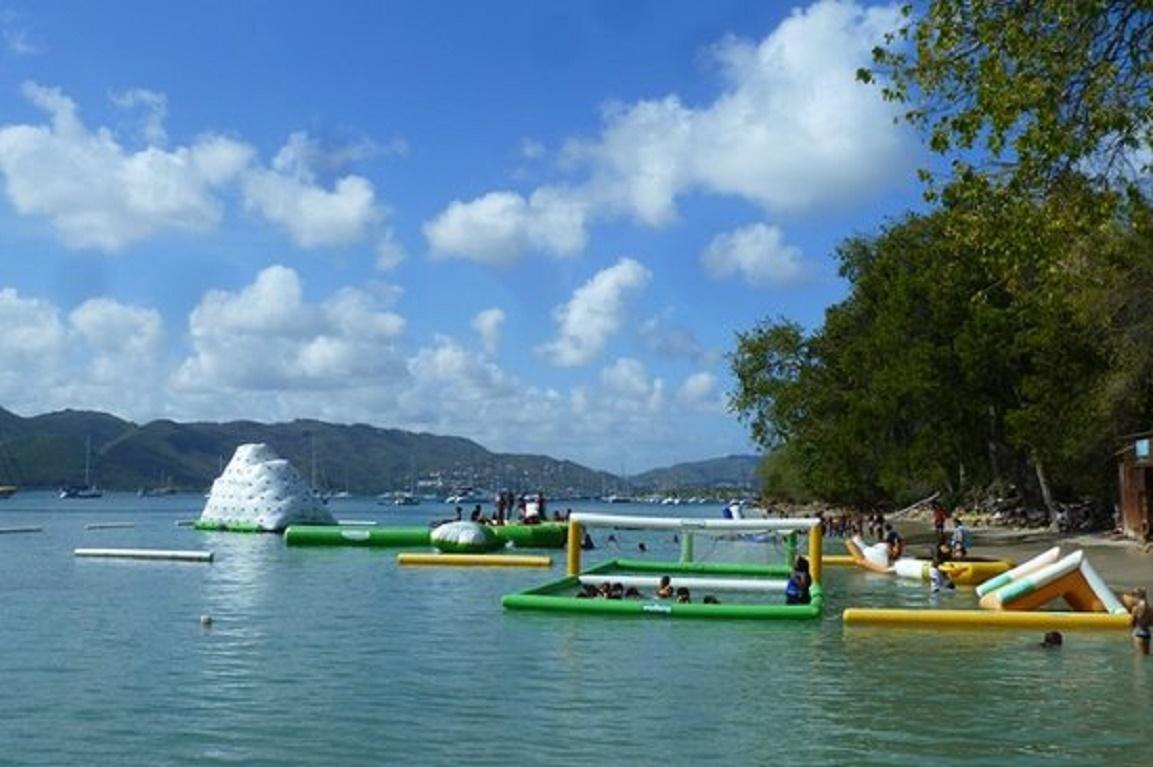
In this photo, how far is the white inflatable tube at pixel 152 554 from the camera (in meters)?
48.6

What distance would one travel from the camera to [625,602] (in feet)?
95.1

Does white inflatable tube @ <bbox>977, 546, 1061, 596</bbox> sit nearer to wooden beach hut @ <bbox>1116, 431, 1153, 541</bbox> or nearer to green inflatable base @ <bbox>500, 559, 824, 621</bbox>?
green inflatable base @ <bbox>500, 559, 824, 621</bbox>

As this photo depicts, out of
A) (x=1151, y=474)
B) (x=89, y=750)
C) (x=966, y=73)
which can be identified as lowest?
(x=89, y=750)

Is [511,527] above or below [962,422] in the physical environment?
below

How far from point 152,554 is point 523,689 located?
34.8 m

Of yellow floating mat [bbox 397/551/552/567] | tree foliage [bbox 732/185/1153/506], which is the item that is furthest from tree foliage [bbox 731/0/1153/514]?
yellow floating mat [bbox 397/551/552/567]

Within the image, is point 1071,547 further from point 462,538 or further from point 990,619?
point 462,538

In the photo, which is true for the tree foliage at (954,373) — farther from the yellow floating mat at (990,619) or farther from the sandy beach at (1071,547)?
the yellow floating mat at (990,619)

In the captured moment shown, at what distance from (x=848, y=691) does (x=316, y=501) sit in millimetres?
58364

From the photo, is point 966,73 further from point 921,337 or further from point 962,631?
point 921,337

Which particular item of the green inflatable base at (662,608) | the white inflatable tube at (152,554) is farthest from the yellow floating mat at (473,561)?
the green inflatable base at (662,608)

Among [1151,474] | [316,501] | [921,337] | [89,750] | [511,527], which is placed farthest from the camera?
[316,501]

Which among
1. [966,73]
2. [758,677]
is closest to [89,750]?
[758,677]

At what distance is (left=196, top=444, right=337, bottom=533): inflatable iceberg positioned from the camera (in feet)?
236
